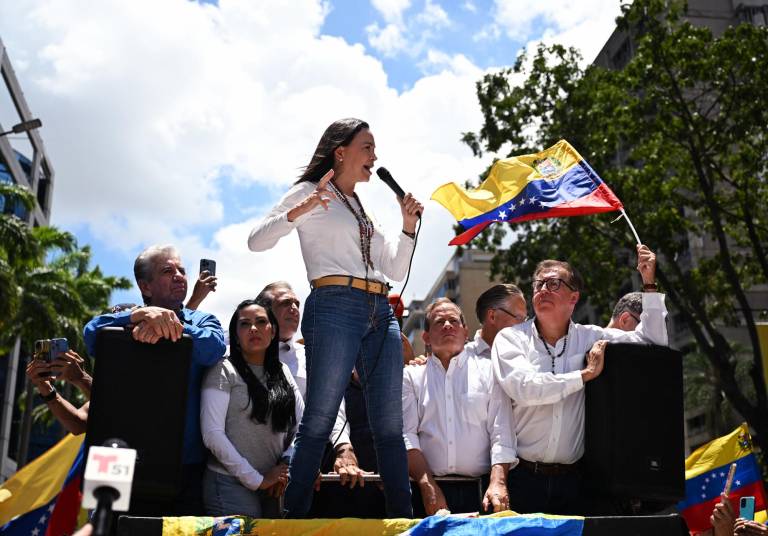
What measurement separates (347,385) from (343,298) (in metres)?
0.53

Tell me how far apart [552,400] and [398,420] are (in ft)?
2.54

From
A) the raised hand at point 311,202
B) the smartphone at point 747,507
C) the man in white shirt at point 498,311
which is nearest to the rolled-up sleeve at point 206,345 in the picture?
the raised hand at point 311,202

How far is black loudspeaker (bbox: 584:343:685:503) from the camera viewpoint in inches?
161

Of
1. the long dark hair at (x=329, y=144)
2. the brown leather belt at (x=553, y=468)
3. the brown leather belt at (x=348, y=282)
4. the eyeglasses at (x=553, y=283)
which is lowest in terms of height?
the brown leather belt at (x=553, y=468)

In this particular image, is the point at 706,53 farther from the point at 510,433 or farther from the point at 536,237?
the point at 510,433

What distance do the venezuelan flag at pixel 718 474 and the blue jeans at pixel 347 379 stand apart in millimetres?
3695

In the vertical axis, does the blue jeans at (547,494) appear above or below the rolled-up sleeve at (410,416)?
below

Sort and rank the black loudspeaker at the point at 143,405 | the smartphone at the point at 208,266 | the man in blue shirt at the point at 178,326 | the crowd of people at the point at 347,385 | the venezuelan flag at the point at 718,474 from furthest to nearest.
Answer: the venezuelan flag at the point at 718,474 < the smartphone at the point at 208,266 < the crowd of people at the point at 347,385 < the man in blue shirt at the point at 178,326 < the black loudspeaker at the point at 143,405

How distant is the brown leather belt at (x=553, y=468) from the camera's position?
4.41 meters

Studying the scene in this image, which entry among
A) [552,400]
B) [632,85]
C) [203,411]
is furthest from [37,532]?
[632,85]

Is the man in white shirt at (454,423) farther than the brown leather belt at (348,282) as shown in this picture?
Yes

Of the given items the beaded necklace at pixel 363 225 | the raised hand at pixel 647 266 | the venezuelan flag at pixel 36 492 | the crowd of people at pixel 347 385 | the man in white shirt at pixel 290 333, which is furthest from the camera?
the venezuelan flag at pixel 36 492

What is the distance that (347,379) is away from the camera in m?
4.26

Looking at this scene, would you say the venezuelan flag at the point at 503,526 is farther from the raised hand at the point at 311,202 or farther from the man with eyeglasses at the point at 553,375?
the raised hand at the point at 311,202
